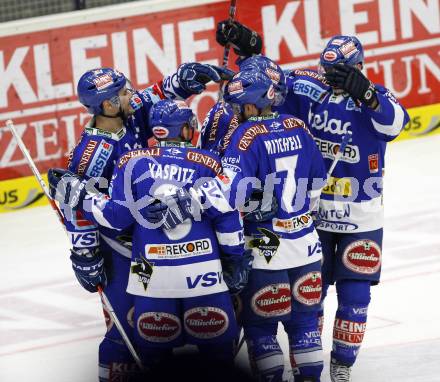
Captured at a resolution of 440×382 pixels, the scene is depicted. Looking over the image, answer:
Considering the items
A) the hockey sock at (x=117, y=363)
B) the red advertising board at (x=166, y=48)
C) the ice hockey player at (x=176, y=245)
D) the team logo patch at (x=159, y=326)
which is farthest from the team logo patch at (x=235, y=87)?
the red advertising board at (x=166, y=48)

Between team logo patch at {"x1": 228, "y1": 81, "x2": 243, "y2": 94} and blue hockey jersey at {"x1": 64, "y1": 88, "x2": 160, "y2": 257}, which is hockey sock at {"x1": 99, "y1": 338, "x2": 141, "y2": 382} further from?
team logo patch at {"x1": 228, "y1": 81, "x2": 243, "y2": 94}

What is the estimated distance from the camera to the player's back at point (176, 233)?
18.2ft

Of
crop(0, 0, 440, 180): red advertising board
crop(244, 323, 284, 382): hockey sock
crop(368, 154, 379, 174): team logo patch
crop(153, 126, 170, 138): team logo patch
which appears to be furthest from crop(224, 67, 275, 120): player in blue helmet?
crop(0, 0, 440, 180): red advertising board

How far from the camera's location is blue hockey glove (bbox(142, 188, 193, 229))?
5.49 meters

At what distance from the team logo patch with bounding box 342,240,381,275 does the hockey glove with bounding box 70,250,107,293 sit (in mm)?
1282

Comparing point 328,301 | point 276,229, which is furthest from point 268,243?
point 328,301

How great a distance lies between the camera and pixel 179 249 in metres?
5.59

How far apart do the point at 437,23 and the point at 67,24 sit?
3.38 meters

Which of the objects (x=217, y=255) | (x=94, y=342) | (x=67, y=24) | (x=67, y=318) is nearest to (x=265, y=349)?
(x=217, y=255)

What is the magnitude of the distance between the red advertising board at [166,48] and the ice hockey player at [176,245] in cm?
454

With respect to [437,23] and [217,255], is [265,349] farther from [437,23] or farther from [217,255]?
[437,23]

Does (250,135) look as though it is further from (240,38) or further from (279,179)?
(240,38)

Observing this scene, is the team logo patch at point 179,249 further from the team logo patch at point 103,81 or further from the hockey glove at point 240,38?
the hockey glove at point 240,38

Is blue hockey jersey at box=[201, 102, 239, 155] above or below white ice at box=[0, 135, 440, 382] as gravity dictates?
above
